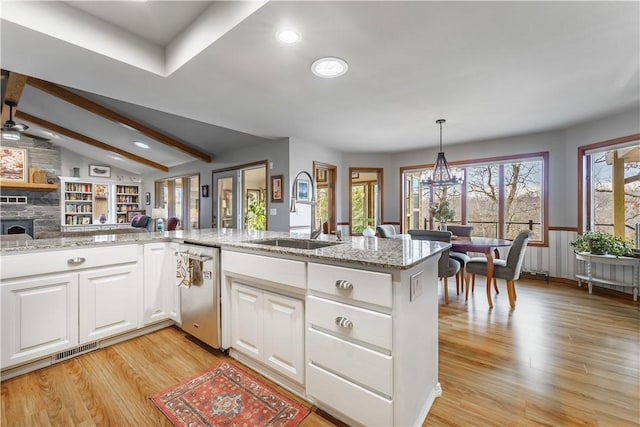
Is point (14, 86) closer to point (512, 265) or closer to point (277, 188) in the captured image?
point (277, 188)

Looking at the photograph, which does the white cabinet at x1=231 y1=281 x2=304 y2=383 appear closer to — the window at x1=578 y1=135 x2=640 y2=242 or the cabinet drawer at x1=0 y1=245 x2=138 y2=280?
the cabinet drawer at x1=0 y1=245 x2=138 y2=280

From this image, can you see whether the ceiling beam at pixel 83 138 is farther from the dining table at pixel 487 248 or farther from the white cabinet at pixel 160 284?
the dining table at pixel 487 248

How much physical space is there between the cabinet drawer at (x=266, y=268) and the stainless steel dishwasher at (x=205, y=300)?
101 mm

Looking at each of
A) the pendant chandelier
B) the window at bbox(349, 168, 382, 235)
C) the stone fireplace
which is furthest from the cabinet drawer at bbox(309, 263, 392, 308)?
the stone fireplace

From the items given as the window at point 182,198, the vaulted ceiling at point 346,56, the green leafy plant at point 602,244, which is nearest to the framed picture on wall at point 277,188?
the vaulted ceiling at point 346,56

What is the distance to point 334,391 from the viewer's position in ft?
4.58

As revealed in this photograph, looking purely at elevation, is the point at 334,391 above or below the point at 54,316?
below

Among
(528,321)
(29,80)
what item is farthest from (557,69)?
(29,80)

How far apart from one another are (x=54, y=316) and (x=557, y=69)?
14.5 feet

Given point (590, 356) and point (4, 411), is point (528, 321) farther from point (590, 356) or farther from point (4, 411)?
point (4, 411)

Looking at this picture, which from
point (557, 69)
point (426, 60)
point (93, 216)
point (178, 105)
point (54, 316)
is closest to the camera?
point (54, 316)

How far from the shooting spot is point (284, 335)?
5.46ft

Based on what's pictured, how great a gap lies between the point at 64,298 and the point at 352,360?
81.5 inches

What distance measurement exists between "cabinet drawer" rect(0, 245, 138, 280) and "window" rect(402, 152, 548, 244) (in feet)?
14.6
